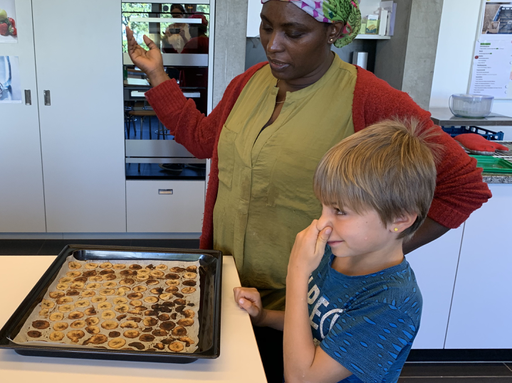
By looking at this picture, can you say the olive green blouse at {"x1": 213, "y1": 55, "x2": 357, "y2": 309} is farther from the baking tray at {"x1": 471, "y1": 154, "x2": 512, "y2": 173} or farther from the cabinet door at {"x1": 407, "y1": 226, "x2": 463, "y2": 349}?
the baking tray at {"x1": 471, "y1": 154, "x2": 512, "y2": 173}

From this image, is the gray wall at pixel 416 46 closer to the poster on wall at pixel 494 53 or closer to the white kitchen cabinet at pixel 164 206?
the poster on wall at pixel 494 53

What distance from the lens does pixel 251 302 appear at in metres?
1.12

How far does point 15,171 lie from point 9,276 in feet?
7.40

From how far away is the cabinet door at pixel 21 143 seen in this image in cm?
300

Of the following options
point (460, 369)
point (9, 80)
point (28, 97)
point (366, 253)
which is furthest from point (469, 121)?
point (9, 80)

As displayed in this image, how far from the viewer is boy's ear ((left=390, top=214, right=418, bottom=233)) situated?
92 cm

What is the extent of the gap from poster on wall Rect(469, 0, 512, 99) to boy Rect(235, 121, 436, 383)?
3.17 meters

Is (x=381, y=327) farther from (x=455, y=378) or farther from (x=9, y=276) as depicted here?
(x=455, y=378)

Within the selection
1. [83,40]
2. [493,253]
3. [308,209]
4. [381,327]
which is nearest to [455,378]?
[493,253]

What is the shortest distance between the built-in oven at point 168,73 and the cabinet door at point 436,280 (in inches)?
69.1

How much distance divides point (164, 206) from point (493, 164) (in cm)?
212

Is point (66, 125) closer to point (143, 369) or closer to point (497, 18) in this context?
point (143, 369)

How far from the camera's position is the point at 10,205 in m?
3.29

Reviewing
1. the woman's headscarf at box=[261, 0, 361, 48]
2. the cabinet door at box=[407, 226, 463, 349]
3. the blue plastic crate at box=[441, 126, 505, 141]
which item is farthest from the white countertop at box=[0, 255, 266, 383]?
the blue plastic crate at box=[441, 126, 505, 141]
